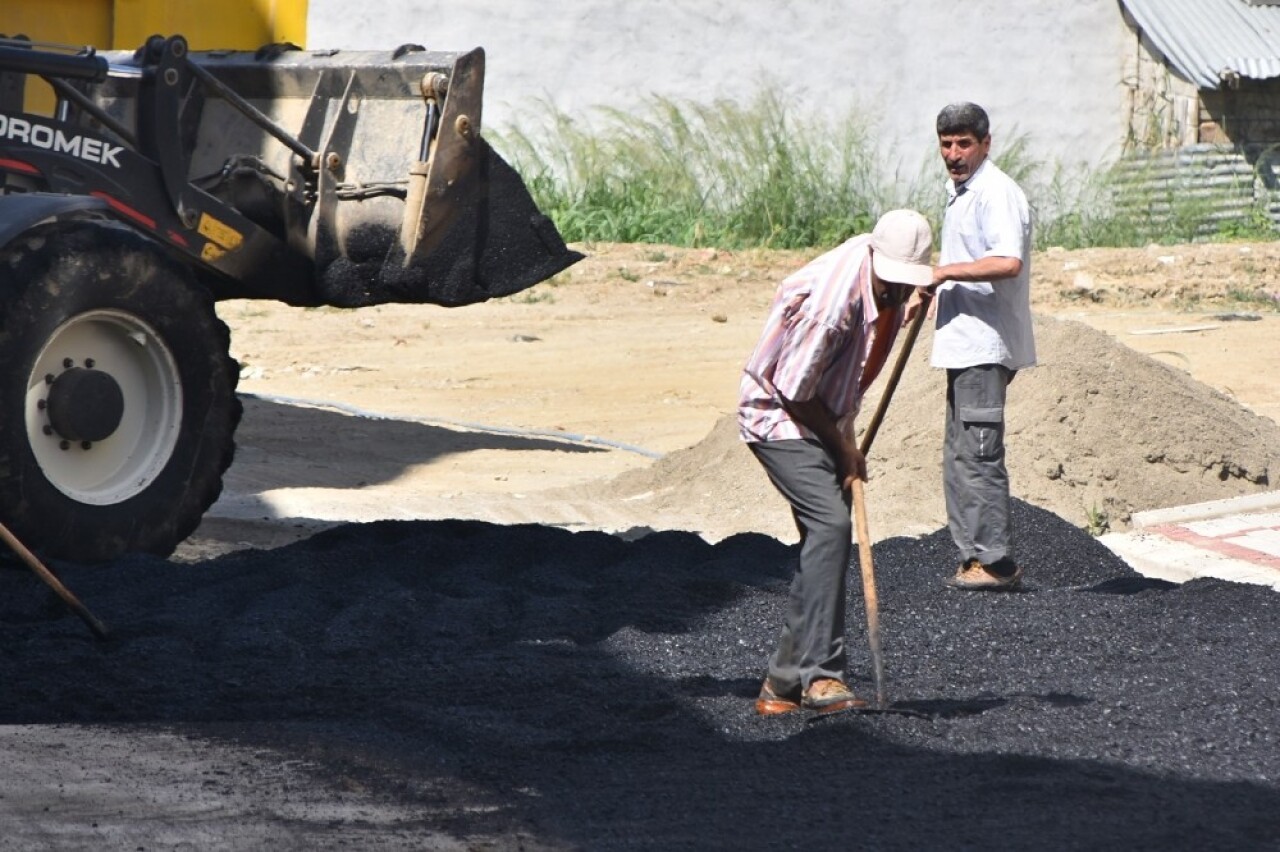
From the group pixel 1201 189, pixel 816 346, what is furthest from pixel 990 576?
pixel 1201 189

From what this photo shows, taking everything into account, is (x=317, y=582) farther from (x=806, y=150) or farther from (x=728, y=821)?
(x=806, y=150)

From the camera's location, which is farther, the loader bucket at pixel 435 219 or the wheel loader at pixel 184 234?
the loader bucket at pixel 435 219

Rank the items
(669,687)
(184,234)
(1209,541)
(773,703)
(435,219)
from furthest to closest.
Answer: (435,219) < (1209,541) < (184,234) < (669,687) < (773,703)

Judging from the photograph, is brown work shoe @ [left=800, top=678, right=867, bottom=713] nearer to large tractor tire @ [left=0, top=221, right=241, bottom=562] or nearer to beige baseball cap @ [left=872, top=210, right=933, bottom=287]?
beige baseball cap @ [left=872, top=210, right=933, bottom=287]

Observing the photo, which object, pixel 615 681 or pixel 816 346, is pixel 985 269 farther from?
pixel 615 681

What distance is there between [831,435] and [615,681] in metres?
1.07

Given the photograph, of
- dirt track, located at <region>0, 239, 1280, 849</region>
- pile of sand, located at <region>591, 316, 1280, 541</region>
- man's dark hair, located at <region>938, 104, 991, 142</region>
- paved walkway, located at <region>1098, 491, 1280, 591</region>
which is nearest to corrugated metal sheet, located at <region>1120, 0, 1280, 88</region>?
dirt track, located at <region>0, 239, 1280, 849</region>

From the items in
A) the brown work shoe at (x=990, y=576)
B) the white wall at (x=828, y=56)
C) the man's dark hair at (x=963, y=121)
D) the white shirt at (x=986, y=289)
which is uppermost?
the white wall at (x=828, y=56)

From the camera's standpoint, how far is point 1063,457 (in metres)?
9.10

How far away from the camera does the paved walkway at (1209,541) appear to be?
25.1 ft

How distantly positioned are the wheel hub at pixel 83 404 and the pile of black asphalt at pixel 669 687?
53 centimetres

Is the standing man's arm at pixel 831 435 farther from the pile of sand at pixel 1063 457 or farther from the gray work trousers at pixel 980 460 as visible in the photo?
the pile of sand at pixel 1063 457

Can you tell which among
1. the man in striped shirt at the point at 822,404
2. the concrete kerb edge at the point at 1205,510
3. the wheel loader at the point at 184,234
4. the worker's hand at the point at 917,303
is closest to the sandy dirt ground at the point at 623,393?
the concrete kerb edge at the point at 1205,510

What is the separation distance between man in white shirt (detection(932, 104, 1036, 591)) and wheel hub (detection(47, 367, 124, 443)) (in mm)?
3022
